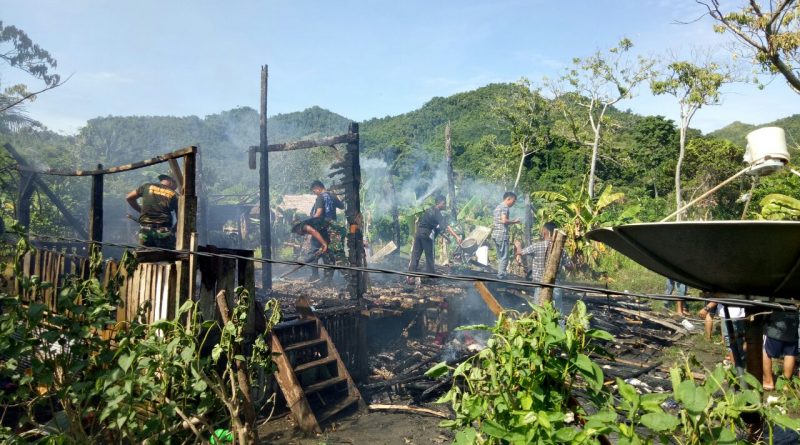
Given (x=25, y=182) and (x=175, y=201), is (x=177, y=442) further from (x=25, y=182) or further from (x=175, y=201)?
(x=25, y=182)

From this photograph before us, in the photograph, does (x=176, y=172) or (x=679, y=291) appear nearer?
(x=176, y=172)

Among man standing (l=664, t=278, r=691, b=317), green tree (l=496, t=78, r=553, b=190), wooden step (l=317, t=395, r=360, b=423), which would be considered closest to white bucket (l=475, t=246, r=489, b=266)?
man standing (l=664, t=278, r=691, b=317)

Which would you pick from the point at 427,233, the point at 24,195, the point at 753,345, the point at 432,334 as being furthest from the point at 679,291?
the point at 24,195

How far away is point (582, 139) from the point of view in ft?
85.3

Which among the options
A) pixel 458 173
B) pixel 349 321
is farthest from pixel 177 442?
pixel 458 173

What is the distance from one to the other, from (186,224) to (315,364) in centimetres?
281

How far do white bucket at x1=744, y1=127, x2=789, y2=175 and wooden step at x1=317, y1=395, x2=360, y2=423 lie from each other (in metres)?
5.27

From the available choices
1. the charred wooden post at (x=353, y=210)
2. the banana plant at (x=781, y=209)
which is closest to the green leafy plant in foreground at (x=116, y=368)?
the banana plant at (x=781, y=209)

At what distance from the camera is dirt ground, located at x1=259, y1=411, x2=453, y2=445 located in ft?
18.3

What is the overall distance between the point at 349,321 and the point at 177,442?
4.47 metres

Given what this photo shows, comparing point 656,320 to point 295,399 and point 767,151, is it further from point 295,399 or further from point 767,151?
point 767,151

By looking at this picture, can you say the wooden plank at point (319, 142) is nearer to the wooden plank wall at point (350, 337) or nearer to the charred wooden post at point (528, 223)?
the wooden plank wall at point (350, 337)

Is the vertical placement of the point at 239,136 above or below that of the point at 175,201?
above

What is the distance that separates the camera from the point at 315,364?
6582mm
